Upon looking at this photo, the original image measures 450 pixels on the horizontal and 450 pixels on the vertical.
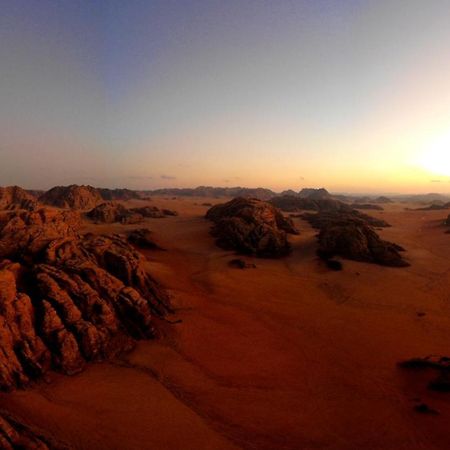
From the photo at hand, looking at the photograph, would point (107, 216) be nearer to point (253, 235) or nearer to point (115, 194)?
point (253, 235)

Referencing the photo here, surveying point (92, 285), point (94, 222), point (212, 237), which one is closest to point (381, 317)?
point (92, 285)

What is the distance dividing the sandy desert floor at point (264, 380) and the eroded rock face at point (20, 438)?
0.40m

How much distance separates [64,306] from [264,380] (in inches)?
260

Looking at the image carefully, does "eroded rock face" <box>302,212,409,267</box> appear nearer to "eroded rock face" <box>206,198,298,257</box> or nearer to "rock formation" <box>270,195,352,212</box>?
"eroded rock face" <box>206,198,298,257</box>

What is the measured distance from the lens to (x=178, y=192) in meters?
157

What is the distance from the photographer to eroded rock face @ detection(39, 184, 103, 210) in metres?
62.0

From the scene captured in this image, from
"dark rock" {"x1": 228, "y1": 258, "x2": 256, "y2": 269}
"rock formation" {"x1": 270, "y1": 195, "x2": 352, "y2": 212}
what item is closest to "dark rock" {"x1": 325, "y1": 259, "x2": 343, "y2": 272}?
Result: "dark rock" {"x1": 228, "y1": 258, "x2": 256, "y2": 269}

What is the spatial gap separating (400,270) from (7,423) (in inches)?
880

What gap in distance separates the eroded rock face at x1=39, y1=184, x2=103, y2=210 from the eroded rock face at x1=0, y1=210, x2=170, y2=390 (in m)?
51.4

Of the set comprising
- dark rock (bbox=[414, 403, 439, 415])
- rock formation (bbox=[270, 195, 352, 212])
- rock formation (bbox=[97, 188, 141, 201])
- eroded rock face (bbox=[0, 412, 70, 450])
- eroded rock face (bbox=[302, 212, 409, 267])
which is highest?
rock formation (bbox=[97, 188, 141, 201])

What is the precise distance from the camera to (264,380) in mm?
9898

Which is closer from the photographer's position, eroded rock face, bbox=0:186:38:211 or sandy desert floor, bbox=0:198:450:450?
sandy desert floor, bbox=0:198:450:450

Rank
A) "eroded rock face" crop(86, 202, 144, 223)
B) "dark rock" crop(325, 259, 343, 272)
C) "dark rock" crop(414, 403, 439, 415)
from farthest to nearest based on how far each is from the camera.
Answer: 1. "eroded rock face" crop(86, 202, 144, 223)
2. "dark rock" crop(325, 259, 343, 272)
3. "dark rock" crop(414, 403, 439, 415)

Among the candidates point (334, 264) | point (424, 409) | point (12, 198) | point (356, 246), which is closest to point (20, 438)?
point (424, 409)
